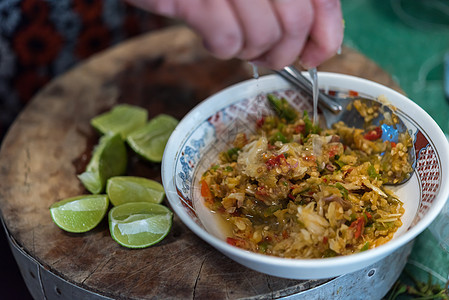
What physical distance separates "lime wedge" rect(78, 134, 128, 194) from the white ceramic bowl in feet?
1.29

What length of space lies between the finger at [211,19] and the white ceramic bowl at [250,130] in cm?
53

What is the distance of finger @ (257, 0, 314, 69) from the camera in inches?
50.4

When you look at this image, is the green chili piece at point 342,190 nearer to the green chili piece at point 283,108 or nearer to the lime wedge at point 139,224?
the green chili piece at point 283,108

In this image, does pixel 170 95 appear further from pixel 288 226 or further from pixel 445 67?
pixel 445 67

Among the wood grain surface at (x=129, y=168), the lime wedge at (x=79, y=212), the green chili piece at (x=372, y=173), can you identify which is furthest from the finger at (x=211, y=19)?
the lime wedge at (x=79, y=212)

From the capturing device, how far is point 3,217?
196 centimetres

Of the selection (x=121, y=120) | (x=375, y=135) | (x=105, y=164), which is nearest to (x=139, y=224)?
(x=105, y=164)

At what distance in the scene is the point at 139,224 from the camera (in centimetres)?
181

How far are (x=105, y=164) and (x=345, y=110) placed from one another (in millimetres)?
1007

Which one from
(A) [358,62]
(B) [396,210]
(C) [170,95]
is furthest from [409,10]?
(B) [396,210]

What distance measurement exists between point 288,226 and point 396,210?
0.36m

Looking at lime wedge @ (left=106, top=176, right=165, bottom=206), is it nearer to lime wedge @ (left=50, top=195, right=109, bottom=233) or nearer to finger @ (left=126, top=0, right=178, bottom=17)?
lime wedge @ (left=50, top=195, right=109, bottom=233)

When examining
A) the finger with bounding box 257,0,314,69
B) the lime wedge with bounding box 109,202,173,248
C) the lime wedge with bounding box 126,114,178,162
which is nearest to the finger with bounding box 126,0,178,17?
the finger with bounding box 257,0,314,69

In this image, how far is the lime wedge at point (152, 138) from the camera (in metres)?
2.18
